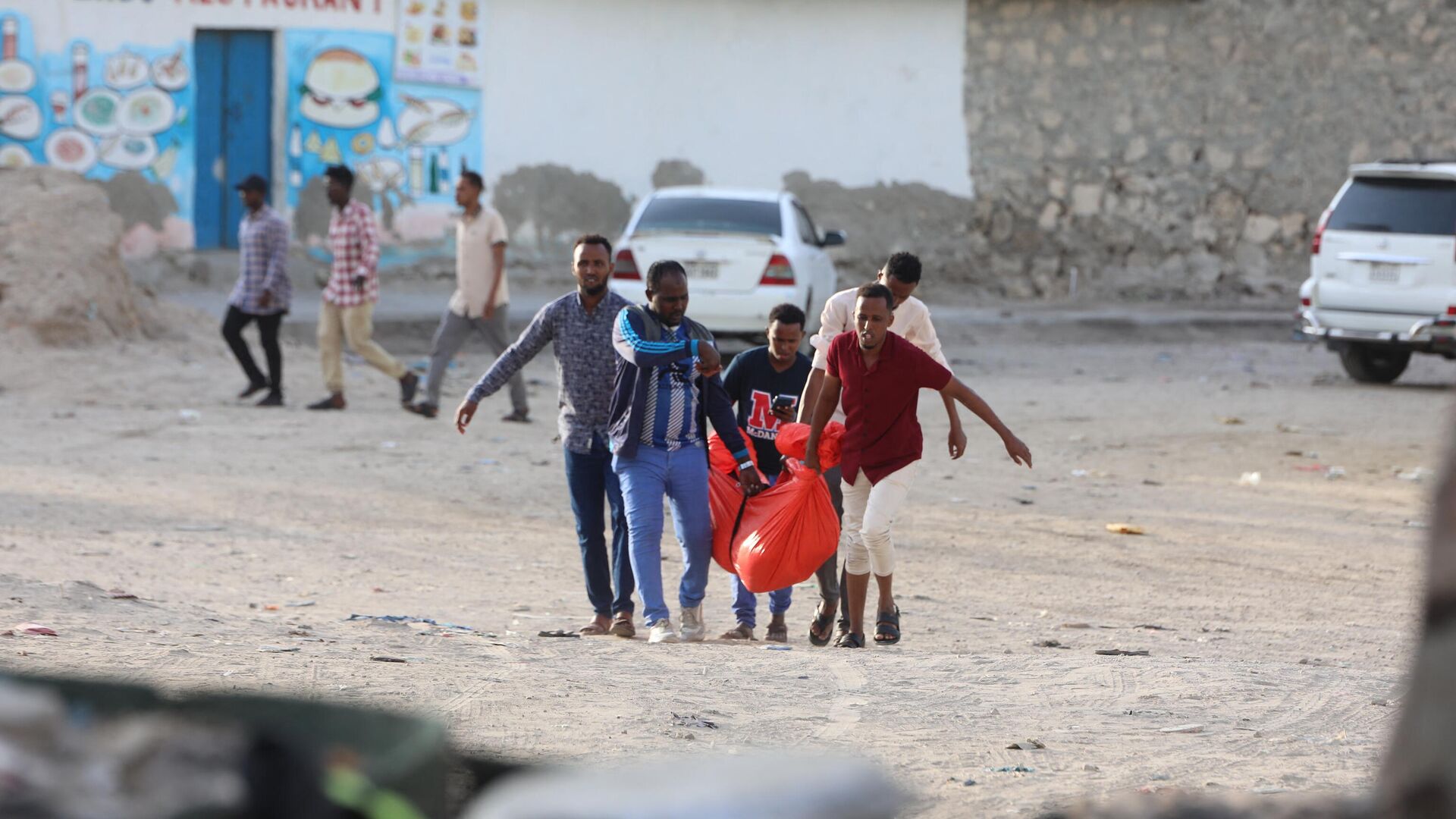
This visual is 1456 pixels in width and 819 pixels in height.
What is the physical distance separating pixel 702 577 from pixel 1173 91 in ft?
54.9

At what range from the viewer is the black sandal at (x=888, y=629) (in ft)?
21.0

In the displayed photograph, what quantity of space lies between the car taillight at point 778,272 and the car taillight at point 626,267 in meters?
1.10

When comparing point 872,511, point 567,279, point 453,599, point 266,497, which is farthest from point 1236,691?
point 567,279

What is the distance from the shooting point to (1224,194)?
70.5 feet

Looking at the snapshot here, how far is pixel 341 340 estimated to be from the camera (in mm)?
11867

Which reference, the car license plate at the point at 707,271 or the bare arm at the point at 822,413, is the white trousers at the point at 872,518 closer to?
the bare arm at the point at 822,413

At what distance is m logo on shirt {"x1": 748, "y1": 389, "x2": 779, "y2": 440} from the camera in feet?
22.3

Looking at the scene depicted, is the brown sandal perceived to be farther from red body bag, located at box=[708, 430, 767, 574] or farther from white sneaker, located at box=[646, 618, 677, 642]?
red body bag, located at box=[708, 430, 767, 574]

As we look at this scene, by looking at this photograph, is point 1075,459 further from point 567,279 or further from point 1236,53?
point 1236,53

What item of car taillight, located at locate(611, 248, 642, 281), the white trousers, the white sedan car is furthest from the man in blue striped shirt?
car taillight, located at locate(611, 248, 642, 281)

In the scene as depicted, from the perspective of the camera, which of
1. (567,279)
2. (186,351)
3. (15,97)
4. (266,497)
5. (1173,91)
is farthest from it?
(1173,91)

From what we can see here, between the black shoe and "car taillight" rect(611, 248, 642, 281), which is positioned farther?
"car taillight" rect(611, 248, 642, 281)

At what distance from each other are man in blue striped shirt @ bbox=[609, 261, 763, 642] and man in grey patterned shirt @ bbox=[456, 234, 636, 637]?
14 cm

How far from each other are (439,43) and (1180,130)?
32.4 ft
